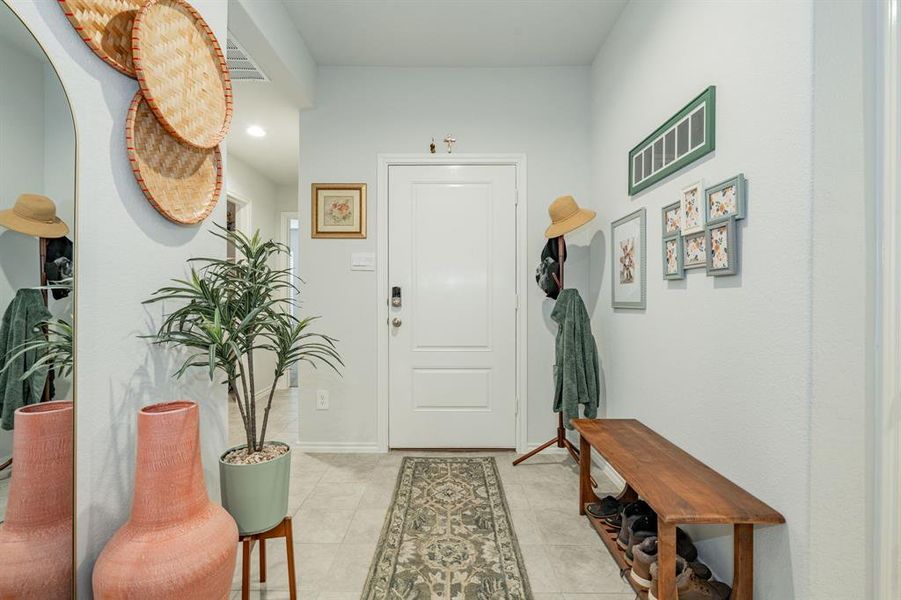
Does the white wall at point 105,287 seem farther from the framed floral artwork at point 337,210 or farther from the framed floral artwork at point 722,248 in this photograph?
the framed floral artwork at point 722,248

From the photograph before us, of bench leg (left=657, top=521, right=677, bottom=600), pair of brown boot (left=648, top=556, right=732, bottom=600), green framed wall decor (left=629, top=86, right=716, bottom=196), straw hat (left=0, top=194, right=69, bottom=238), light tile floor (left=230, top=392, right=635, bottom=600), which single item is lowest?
light tile floor (left=230, top=392, right=635, bottom=600)

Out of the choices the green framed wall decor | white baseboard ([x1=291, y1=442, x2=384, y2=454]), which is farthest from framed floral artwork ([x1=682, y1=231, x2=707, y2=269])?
white baseboard ([x1=291, y1=442, x2=384, y2=454])

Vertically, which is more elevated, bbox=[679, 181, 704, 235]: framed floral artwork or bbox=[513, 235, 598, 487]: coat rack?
bbox=[679, 181, 704, 235]: framed floral artwork

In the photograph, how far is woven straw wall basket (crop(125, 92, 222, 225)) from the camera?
1229 millimetres

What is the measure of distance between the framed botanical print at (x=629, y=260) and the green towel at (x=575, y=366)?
0.76 feet

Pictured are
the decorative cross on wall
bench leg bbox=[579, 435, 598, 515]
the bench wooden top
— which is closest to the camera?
the bench wooden top

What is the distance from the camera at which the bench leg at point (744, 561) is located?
1248 mm

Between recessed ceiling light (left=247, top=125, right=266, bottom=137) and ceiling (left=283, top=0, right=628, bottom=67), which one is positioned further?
recessed ceiling light (left=247, top=125, right=266, bottom=137)

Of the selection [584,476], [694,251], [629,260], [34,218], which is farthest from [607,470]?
[34,218]

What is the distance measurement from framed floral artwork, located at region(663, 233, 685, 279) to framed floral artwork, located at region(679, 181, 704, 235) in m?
0.08

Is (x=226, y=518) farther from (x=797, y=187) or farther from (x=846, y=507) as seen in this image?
(x=797, y=187)

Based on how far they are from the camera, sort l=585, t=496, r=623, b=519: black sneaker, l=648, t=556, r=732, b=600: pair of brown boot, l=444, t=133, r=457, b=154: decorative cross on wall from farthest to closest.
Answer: l=444, t=133, r=457, b=154: decorative cross on wall → l=585, t=496, r=623, b=519: black sneaker → l=648, t=556, r=732, b=600: pair of brown boot

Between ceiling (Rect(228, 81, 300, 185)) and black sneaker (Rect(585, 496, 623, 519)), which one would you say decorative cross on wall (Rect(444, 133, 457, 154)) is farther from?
black sneaker (Rect(585, 496, 623, 519))

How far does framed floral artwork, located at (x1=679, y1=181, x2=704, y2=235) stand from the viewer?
1.54 m
